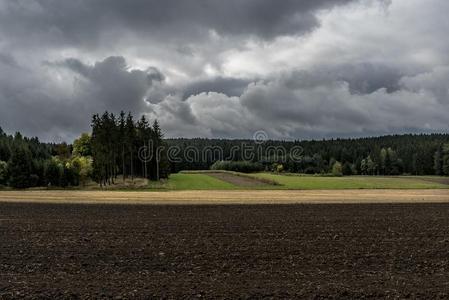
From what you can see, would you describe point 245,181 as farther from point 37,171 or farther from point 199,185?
point 37,171

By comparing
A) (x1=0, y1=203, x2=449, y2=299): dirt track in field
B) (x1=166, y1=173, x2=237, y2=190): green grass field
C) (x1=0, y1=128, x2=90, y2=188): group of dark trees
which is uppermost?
(x1=0, y1=128, x2=90, y2=188): group of dark trees

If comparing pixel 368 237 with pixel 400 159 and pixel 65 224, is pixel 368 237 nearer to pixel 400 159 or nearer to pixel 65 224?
pixel 65 224

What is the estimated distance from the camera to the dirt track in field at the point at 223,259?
13.3 metres

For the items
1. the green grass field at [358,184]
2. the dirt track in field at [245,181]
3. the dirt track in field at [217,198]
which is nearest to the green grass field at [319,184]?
the green grass field at [358,184]

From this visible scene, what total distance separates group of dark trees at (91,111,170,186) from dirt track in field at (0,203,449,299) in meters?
63.0

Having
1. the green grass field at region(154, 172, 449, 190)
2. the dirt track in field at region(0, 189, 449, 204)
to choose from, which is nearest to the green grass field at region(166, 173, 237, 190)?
the green grass field at region(154, 172, 449, 190)

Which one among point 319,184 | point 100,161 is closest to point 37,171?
point 100,161

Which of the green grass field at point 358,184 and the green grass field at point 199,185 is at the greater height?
the green grass field at point 199,185

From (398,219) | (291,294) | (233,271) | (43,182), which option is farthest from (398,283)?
(43,182)

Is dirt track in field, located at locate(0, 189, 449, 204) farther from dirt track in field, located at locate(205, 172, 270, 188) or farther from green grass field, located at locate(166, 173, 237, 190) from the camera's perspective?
dirt track in field, located at locate(205, 172, 270, 188)

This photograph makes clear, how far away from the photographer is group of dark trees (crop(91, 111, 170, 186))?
301ft

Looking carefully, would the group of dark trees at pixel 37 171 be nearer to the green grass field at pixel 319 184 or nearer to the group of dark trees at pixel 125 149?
the group of dark trees at pixel 125 149

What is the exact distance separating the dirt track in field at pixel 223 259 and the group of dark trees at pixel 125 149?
207ft

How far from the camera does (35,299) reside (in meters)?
12.2
